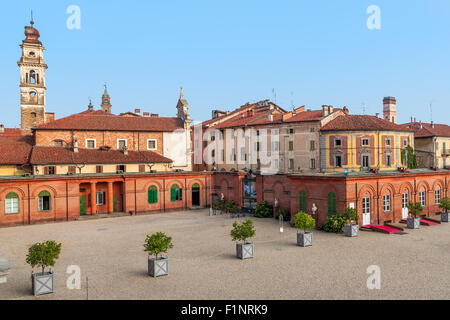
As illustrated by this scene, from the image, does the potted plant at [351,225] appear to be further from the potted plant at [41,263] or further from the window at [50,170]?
the window at [50,170]

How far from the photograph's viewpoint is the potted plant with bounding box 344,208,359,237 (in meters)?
25.0

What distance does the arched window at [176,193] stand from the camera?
4201cm

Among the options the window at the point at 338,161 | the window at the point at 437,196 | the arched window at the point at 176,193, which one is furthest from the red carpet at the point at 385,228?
the window at the point at 338,161

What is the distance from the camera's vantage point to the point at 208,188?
44.8 meters

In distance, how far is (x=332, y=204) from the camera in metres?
27.4

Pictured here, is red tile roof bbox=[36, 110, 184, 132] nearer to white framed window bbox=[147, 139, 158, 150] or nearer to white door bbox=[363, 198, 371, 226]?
white framed window bbox=[147, 139, 158, 150]

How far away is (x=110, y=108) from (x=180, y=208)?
5722 centimetres

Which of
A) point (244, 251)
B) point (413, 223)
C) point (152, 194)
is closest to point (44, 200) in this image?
point (152, 194)

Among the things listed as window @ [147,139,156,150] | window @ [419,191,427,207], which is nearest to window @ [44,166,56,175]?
window @ [147,139,156,150]

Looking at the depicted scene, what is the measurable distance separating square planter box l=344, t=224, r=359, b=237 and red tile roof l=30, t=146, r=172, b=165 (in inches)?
1071

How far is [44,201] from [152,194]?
11187 mm
